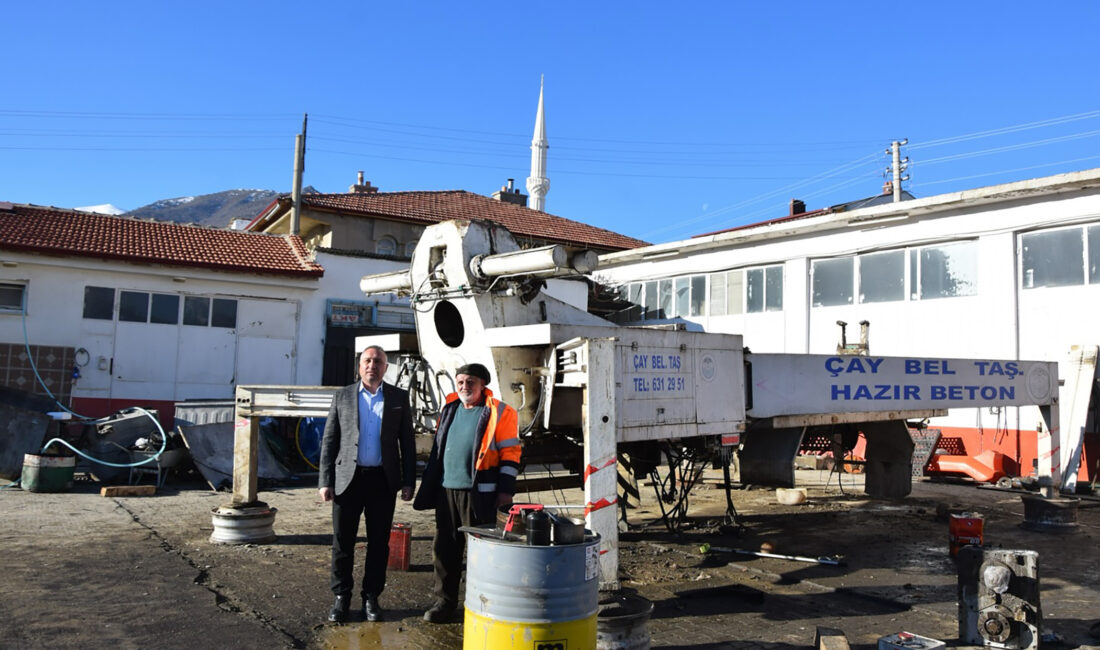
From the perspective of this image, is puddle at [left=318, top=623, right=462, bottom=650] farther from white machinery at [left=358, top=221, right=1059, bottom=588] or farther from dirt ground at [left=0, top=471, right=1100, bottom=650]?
white machinery at [left=358, top=221, right=1059, bottom=588]

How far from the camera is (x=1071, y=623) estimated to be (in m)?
5.33

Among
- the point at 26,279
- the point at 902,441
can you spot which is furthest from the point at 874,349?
the point at 26,279

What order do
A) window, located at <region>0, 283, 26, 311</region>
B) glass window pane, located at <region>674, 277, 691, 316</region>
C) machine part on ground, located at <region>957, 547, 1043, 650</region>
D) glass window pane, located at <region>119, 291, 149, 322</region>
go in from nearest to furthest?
1. machine part on ground, located at <region>957, 547, 1043, 650</region>
2. window, located at <region>0, 283, 26, 311</region>
3. glass window pane, located at <region>119, 291, 149, 322</region>
4. glass window pane, located at <region>674, 277, 691, 316</region>

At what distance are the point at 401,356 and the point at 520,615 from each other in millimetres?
3931

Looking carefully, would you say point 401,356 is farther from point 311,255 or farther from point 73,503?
point 311,255

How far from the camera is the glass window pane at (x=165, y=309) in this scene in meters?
17.3

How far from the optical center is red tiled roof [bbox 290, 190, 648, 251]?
25.0 m

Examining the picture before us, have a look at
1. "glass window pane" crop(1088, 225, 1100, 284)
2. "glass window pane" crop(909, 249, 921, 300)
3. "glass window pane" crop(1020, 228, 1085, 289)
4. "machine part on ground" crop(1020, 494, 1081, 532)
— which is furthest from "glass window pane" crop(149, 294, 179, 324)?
"glass window pane" crop(1088, 225, 1100, 284)

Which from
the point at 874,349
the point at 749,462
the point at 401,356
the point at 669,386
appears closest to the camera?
the point at 669,386

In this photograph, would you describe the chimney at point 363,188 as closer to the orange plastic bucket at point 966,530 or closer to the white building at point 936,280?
the white building at point 936,280

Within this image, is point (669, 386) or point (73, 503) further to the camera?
point (73, 503)

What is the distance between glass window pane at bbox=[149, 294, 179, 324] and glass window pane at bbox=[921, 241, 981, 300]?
54.6ft

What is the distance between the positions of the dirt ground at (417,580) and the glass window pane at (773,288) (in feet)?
37.5

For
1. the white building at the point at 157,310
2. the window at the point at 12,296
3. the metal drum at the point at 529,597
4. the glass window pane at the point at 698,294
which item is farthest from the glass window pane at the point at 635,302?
the metal drum at the point at 529,597
